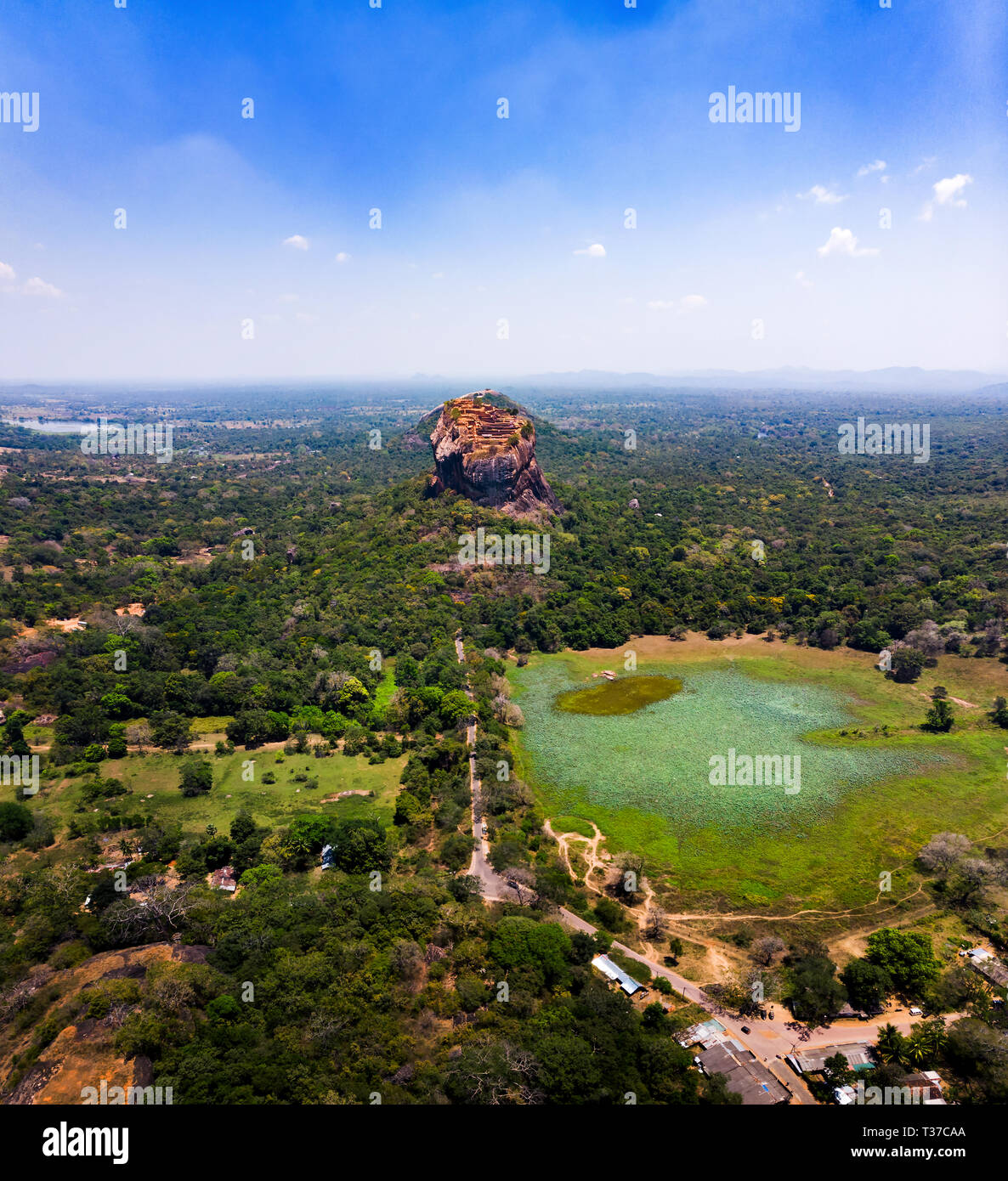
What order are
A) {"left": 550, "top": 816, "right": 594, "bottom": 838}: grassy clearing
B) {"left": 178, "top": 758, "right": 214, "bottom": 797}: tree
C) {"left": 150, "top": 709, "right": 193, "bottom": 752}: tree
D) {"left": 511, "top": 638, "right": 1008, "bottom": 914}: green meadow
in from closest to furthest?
1. {"left": 511, "top": 638, "right": 1008, "bottom": 914}: green meadow
2. {"left": 550, "top": 816, "right": 594, "bottom": 838}: grassy clearing
3. {"left": 178, "top": 758, "right": 214, "bottom": 797}: tree
4. {"left": 150, "top": 709, "right": 193, "bottom": 752}: tree

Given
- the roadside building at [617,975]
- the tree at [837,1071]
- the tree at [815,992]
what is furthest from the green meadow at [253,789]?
the tree at [837,1071]

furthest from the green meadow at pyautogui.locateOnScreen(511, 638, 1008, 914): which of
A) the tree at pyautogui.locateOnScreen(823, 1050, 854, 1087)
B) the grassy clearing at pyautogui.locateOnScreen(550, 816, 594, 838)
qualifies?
the tree at pyautogui.locateOnScreen(823, 1050, 854, 1087)

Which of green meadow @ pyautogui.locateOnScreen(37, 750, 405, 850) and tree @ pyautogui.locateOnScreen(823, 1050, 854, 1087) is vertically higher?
green meadow @ pyautogui.locateOnScreen(37, 750, 405, 850)

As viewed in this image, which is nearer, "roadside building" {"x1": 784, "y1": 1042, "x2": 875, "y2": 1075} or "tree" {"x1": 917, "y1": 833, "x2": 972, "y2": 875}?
"roadside building" {"x1": 784, "y1": 1042, "x2": 875, "y2": 1075}

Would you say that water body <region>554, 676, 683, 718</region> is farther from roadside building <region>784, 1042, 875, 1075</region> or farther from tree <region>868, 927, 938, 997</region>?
roadside building <region>784, 1042, 875, 1075</region>

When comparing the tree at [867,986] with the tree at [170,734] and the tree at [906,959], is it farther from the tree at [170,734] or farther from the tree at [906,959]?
the tree at [170,734]

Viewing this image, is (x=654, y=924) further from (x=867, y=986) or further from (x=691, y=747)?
(x=691, y=747)
